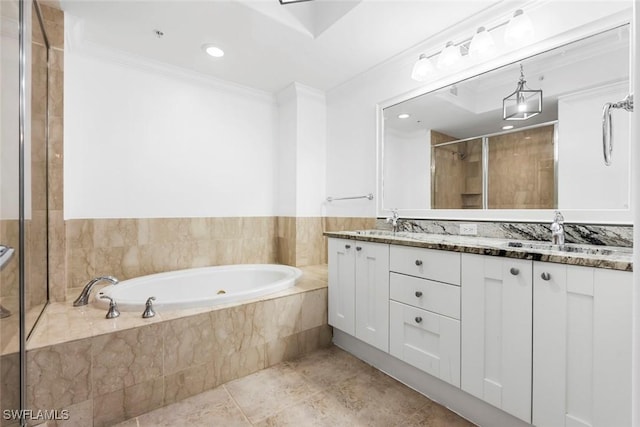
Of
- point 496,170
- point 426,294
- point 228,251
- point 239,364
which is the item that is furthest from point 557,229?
point 228,251

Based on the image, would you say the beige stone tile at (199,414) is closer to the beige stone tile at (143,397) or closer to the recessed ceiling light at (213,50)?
the beige stone tile at (143,397)

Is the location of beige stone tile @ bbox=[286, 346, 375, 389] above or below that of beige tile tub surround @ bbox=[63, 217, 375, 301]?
below

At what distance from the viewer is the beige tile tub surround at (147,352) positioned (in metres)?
1.31

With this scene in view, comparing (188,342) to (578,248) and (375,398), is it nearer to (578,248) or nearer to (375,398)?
(375,398)

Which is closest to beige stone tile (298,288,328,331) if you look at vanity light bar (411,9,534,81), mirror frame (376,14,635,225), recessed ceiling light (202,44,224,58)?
mirror frame (376,14,635,225)

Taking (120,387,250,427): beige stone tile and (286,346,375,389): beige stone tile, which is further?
(286,346,375,389): beige stone tile

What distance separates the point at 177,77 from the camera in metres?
2.52

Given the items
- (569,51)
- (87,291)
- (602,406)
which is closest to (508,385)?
(602,406)

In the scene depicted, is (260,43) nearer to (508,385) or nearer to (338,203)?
(338,203)

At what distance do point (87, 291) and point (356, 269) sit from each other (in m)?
1.71

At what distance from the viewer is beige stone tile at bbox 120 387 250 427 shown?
142 centimetres

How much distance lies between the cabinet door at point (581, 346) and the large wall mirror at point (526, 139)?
2.02ft

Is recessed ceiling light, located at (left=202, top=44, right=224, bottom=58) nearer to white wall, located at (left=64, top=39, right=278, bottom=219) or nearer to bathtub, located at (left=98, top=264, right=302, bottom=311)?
white wall, located at (left=64, top=39, right=278, bottom=219)

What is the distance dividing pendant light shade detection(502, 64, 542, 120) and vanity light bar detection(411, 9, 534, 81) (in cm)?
19
